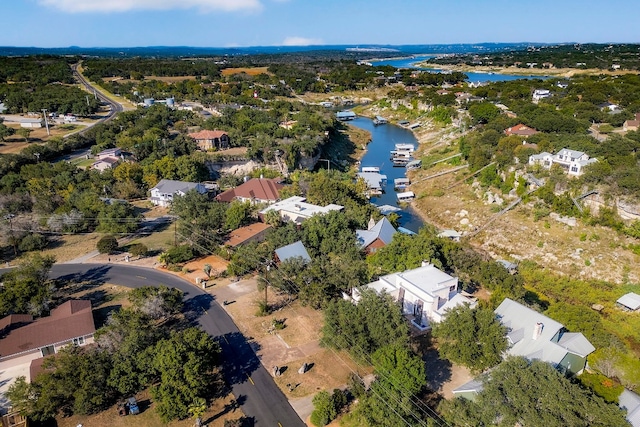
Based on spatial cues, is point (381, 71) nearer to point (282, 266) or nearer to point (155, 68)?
point (155, 68)

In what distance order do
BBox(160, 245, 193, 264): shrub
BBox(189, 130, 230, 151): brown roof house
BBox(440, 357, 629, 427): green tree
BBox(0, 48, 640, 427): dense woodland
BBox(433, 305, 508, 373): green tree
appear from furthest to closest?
1. BBox(189, 130, 230, 151): brown roof house
2. BBox(160, 245, 193, 264): shrub
3. BBox(433, 305, 508, 373): green tree
4. BBox(0, 48, 640, 427): dense woodland
5. BBox(440, 357, 629, 427): green tree

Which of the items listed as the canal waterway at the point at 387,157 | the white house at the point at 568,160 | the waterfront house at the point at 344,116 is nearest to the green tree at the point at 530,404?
the canal waterway at the point at 387,157

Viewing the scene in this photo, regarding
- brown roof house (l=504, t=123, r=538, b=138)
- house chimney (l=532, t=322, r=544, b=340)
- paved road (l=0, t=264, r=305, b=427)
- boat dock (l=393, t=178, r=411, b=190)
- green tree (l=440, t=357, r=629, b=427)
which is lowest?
paved road (l=0, t=264, r=305, b=427)

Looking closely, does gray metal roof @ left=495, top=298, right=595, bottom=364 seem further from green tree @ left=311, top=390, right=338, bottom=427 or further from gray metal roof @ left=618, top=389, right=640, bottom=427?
green tree @ left=311, top=390, right=338, bottom=427

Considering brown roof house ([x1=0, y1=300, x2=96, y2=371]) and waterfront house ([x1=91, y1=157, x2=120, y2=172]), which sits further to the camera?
waterfront house ([x1=91, y1=157, x2=120, y2=172])

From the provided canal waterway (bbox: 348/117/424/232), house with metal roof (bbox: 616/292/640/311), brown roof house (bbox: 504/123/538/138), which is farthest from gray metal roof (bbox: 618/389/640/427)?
brown roof house (bbox: 504/123/538/138)

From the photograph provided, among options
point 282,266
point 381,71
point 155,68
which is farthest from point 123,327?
point 381,71
